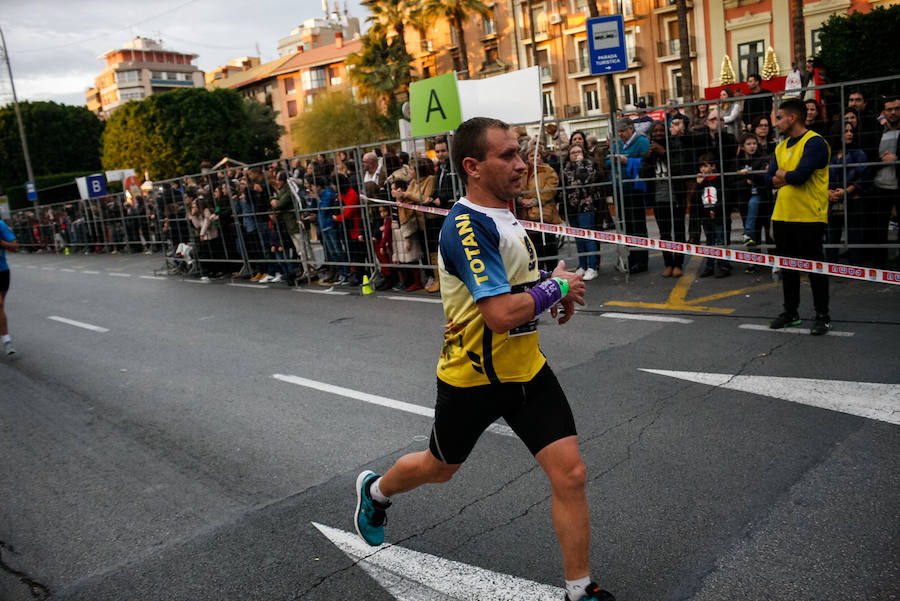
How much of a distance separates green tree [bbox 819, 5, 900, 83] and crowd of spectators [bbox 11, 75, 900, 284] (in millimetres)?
1485

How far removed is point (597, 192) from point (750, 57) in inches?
1421

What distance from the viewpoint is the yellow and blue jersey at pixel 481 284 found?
9.29ft

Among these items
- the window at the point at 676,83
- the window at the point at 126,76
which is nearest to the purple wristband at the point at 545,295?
the window at the point at 676,83

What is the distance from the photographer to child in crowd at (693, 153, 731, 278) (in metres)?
9.77

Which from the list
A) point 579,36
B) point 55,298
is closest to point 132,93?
point 579,36

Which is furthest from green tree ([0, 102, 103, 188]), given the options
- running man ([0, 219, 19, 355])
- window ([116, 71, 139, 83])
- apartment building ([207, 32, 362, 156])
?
running man ([0, 219, 19, 355])

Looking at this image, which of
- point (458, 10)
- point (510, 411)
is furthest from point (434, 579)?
point (458, 10)

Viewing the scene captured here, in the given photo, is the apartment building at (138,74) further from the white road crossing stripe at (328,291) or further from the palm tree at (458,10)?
the white road crossing stripe at (328,291)

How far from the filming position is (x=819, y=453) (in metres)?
4.27

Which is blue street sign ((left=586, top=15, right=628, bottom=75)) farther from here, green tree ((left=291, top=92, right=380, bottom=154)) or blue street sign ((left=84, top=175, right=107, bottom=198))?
green tree ((left=291, top=92, right=380, bottom=154))

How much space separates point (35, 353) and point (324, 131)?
56.2 meters

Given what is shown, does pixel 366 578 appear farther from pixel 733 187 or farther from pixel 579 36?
pixel 579 36

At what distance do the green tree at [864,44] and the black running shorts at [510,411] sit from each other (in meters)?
12.6

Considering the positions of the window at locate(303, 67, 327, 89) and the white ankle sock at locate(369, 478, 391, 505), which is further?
the window at locate(303, 67, 327, 89)
